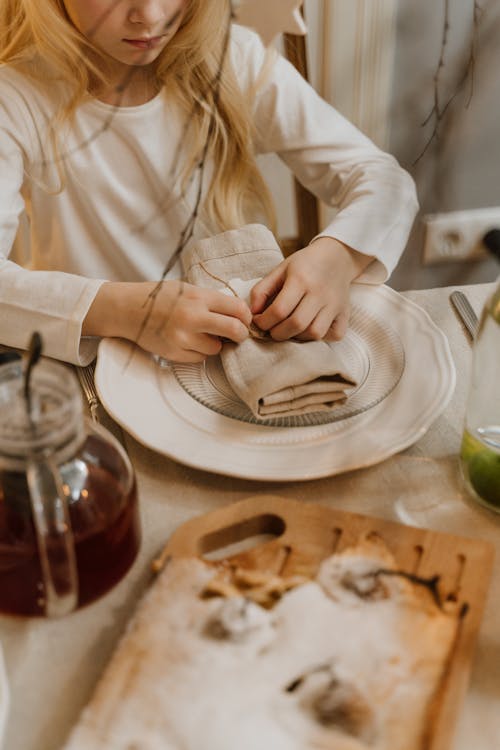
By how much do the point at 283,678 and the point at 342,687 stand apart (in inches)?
1.5

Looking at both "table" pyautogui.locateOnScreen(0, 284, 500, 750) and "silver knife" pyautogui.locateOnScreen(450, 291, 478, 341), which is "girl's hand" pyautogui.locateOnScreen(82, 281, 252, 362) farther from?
"silver knife" pyautogui.locateOnScreen(450, 291, 478, 341)

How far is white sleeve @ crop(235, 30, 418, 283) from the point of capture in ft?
3.62

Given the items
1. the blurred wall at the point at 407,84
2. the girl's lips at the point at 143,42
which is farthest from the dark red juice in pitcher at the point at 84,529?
the blurred wall at the point at 407,84

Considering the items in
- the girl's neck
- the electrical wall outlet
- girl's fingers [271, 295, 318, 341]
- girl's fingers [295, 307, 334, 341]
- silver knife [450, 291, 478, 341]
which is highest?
the girl's neck

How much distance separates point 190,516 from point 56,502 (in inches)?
6.4

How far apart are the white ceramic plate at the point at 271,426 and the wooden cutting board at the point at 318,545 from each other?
45 millimetres

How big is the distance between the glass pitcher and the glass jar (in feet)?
0.95

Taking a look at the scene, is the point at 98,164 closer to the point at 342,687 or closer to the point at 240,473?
the point at 240,473

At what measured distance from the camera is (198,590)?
0.56m

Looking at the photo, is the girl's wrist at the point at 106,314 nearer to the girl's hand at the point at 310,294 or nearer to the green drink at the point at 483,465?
the girl's hand at the point at 310,294

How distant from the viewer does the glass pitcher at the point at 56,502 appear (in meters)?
0.53

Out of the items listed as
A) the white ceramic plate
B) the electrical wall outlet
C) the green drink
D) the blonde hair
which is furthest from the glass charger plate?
the electrical wall outlet

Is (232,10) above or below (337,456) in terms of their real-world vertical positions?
above

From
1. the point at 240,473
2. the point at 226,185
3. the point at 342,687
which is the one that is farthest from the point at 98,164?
the point at 342,687
